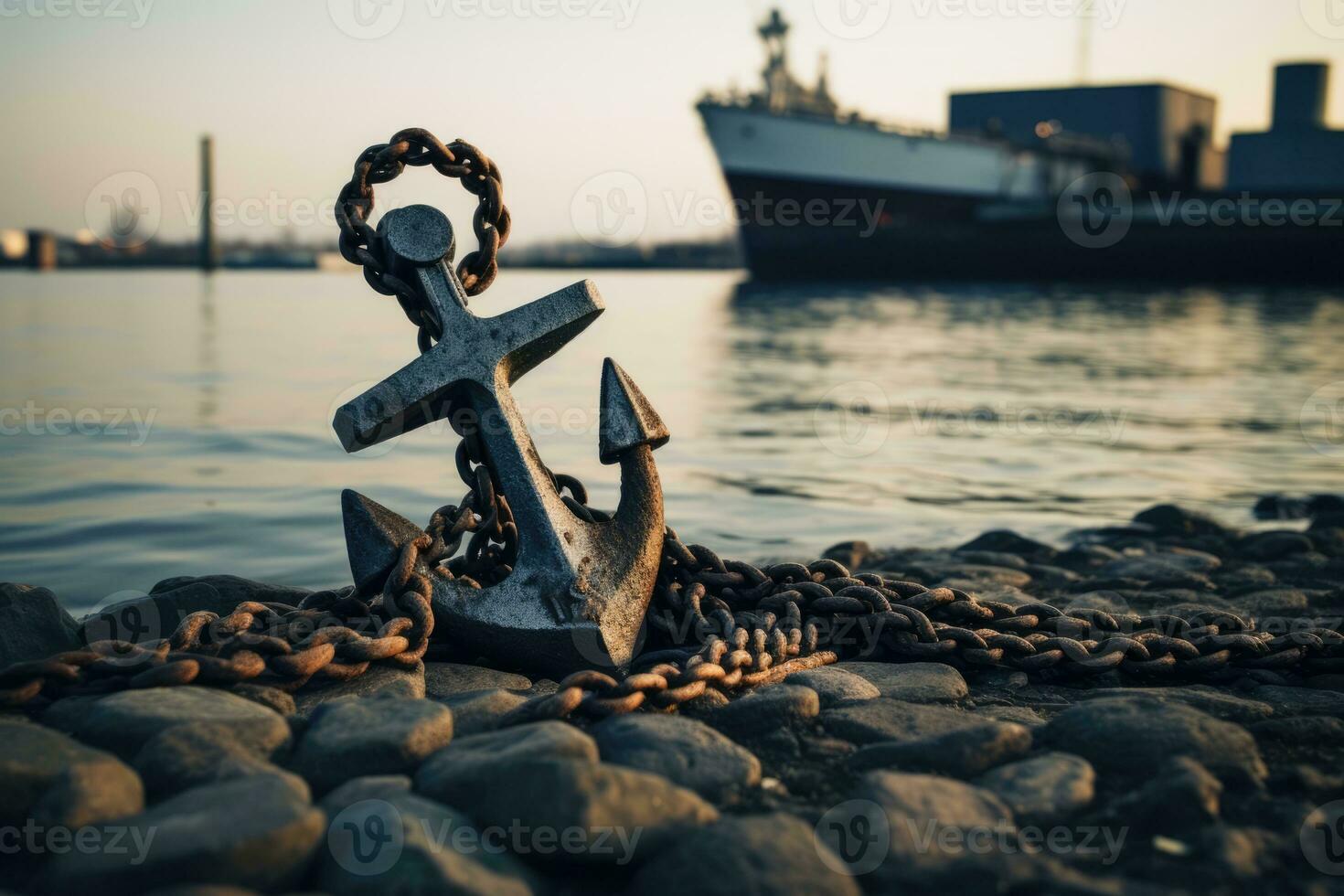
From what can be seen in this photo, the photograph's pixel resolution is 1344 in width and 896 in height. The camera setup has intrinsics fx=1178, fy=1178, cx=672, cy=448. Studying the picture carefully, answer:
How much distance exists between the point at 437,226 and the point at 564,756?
→ 1409mm

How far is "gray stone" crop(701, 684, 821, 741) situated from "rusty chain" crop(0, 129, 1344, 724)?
100mm

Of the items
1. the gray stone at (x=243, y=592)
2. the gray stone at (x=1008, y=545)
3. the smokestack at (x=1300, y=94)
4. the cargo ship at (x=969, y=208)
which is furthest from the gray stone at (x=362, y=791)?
the smokestack at (x=1300, y=94)

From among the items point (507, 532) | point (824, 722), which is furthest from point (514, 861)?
point (507, 532)

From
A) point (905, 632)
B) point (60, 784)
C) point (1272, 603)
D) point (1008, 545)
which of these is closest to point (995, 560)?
point (1008, 545)

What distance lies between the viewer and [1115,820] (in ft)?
6.04

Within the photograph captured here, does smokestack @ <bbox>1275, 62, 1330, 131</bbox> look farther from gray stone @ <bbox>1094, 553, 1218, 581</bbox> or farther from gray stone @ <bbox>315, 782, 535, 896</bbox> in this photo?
gray stone @ <bbox>315, 782, 535, 896</bbox>

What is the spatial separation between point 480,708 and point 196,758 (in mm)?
528

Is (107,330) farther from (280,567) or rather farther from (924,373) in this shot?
(280,567)

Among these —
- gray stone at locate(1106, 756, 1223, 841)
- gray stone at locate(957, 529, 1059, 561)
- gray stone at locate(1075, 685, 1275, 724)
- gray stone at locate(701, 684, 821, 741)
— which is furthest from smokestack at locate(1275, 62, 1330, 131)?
gray stone at locate(1106, 756, 1223, 841)

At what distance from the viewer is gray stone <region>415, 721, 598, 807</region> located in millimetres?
1801

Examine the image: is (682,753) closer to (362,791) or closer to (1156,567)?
(362,791)

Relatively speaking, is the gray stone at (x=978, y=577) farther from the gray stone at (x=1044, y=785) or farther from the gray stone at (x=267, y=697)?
the gray stone at (x=267, y=697)

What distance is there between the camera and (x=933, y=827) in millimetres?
1748

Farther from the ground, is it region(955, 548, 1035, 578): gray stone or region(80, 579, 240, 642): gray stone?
region(80, 579, 240, 642): gray stone
